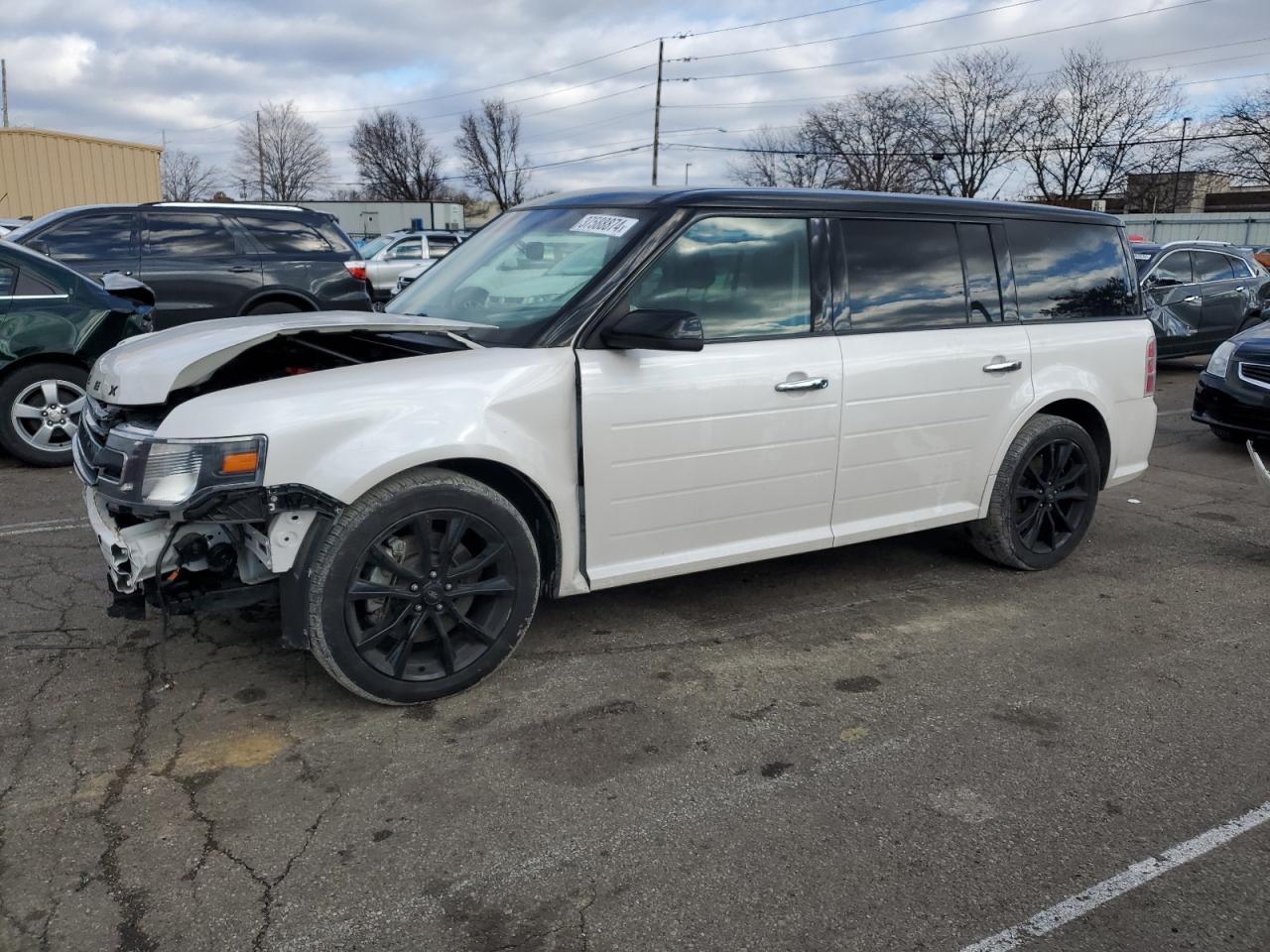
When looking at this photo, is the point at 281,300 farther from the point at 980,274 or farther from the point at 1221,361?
the point at 1221,361

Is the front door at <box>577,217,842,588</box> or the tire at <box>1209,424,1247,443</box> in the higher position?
the front door at <box>577,217,842,588</box>

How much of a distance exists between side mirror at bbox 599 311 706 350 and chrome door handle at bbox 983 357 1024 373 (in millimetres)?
1727

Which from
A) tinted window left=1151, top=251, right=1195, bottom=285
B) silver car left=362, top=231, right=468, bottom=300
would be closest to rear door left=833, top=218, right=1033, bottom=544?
tinted window left=1151, top=251, right=1195, bottom=285

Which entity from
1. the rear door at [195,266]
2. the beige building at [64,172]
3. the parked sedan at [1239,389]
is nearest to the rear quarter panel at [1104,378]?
the parked sedan at [1239,389]

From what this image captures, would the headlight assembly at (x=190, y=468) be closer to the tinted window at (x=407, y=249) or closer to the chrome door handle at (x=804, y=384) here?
the chrome door handle at (x=804, y=384)

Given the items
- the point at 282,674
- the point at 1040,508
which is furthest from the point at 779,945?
the point at 1040,508

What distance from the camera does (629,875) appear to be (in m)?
2.71

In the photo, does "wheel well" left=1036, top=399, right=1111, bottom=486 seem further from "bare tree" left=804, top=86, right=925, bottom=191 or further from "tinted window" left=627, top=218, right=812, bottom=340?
"bare tree" left=804, top=86, right=925, bottom=191

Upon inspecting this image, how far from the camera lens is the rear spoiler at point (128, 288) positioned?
5344mm

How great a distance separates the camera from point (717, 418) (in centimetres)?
396

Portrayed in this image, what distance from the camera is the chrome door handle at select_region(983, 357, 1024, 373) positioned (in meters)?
4.74

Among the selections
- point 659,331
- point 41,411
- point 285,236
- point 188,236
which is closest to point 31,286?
point 41,411

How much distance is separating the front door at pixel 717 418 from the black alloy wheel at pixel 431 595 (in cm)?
41

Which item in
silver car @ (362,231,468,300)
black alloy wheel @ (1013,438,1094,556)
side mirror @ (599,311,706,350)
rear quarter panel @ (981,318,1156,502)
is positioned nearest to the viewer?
side mirror @ (599,311,706,350)
